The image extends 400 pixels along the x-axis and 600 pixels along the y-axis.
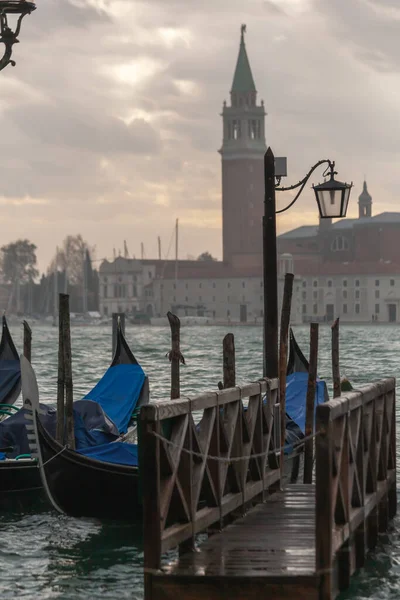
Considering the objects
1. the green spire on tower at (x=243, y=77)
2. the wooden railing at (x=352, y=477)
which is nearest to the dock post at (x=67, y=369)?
the wooden railing at (x=352, y=477)

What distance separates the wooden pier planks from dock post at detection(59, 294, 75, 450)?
2.49 metres

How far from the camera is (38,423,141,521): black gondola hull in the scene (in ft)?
22.0

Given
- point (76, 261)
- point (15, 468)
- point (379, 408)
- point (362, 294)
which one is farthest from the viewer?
point (76, 261)

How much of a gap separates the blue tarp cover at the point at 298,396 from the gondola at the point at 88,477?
1761mm

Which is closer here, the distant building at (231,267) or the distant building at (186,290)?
the distant building at (231,267)

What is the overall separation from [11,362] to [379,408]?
5.45 meters

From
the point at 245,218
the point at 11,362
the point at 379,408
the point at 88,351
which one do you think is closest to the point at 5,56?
the point at 379,408

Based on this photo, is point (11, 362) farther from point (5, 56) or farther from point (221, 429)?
point (5, 56)

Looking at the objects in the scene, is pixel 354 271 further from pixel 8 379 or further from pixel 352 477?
pixel 352 477

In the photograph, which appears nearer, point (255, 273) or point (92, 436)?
point (92, 436)

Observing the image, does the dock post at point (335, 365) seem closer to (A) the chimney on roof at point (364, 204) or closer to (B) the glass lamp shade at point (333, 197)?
(B) the glass lamp shade at point (333, 197)

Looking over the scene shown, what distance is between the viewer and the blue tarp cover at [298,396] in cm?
844

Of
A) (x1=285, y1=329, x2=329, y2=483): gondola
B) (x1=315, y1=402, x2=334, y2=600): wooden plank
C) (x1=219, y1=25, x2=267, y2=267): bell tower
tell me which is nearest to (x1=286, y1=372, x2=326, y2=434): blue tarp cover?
(x1=285, y1=329, x2=329, y2=483): gondola

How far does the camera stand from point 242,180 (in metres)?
71.2
